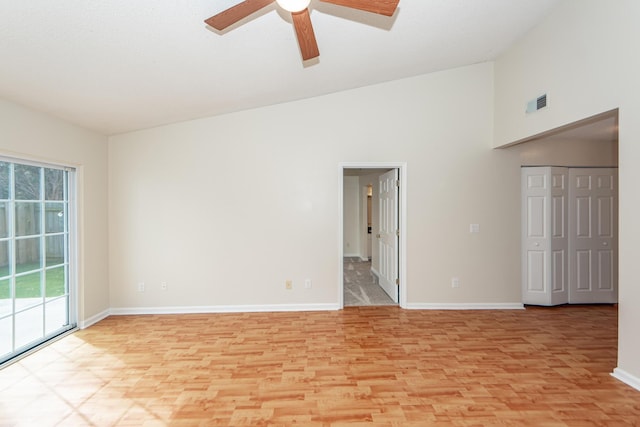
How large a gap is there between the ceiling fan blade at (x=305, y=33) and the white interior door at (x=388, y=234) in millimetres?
2509

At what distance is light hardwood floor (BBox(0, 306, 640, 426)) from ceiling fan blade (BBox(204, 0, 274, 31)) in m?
2.46

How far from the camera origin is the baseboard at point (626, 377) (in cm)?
227

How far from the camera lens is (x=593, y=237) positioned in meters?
4.34

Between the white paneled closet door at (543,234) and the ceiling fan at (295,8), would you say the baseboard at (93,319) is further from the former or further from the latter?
the white paneled closet door at (543,234)

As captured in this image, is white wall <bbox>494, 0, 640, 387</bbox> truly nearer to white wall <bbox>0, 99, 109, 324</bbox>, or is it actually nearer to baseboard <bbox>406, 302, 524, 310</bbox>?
baseboard <bbox>406, 302, 524, 310</bbox>

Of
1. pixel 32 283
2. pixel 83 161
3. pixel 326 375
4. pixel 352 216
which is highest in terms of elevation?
pixel 83 161

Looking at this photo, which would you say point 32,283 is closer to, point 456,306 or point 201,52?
point 201,52

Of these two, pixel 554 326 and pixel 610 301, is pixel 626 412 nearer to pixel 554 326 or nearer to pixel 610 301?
pixel 554 326

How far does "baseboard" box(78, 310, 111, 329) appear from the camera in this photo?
11.6 feet

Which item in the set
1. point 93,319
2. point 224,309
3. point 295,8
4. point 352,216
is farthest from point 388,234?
point 93,319

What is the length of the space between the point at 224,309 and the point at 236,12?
3.48m

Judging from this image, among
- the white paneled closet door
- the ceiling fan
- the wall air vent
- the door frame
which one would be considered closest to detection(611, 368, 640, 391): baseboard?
the white paneled closet door

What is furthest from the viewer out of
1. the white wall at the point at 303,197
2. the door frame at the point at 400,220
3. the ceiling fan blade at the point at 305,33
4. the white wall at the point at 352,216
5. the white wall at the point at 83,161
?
the white wall at the point at 352,216

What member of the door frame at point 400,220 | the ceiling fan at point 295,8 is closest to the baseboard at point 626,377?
the door frame at point 400,220
